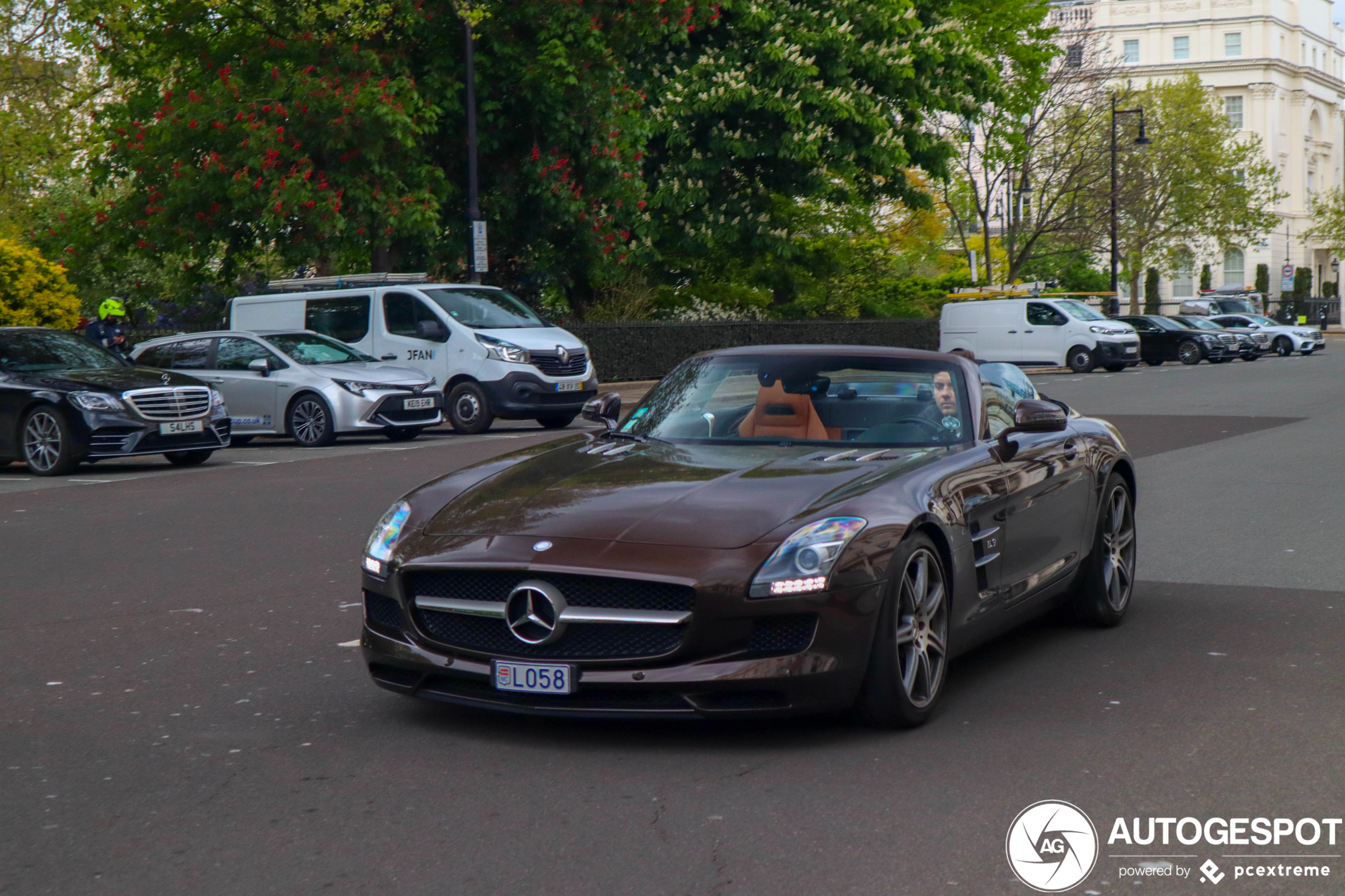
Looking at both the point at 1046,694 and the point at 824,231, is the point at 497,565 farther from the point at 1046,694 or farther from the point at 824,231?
the point at 824,231

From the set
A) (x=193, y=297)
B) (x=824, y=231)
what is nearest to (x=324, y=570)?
(x=193, y=297)

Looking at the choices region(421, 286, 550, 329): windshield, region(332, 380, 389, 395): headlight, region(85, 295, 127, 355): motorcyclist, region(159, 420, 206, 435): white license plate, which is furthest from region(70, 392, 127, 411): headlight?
region(85, 295, 127, 355): motorcyclist

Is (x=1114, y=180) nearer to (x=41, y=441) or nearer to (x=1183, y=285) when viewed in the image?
(x=41, y=441)

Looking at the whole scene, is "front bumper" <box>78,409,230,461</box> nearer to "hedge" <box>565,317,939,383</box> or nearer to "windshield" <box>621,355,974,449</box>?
"windshield" <box>621,355,974,449</box>

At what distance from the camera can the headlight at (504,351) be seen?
71.7 ft

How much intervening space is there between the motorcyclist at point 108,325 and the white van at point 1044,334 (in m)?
20.6

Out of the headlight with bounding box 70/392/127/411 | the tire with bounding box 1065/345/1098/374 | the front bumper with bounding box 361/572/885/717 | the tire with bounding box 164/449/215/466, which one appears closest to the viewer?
the front bumper with bounding box 361/572/885/717

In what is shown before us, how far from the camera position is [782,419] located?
6.57 m

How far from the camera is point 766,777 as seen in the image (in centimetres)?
485

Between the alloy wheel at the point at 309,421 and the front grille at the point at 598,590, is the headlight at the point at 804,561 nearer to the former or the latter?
the front grille at the point at 598,590

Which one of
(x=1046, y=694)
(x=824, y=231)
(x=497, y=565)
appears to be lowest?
(x=1046, y=694)

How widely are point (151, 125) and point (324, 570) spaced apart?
1960 centimetres

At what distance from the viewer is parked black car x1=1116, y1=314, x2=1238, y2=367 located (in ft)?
147

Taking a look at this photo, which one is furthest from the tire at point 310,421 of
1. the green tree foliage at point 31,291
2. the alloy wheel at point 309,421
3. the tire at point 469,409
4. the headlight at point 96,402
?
the green tree foliage at point 31,291
